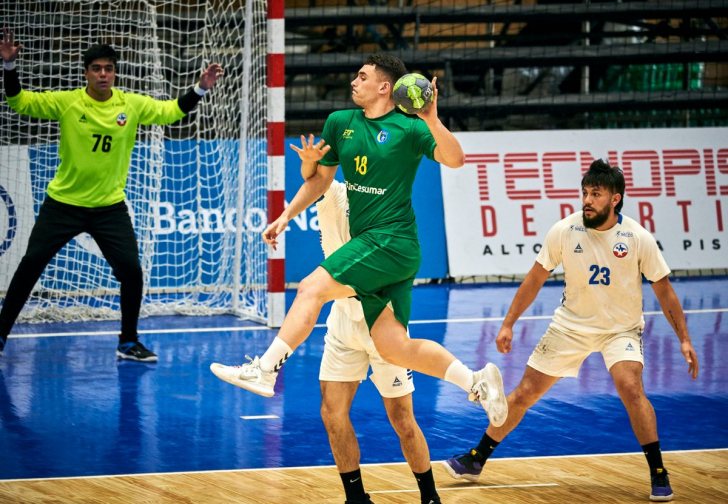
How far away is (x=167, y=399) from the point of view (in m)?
7.40

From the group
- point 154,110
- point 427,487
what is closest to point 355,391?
point 427,487

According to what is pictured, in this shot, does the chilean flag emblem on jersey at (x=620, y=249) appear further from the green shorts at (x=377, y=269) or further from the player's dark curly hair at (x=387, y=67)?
the player's dark curly hair at (x=387, y=67)

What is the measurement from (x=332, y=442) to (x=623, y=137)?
1009 cm

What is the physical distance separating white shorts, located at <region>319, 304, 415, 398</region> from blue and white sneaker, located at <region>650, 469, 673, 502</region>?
4.70 feet

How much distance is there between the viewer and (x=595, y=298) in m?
5.50

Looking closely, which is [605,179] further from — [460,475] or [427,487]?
[427,487]

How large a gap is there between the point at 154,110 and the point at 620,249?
4885 mm

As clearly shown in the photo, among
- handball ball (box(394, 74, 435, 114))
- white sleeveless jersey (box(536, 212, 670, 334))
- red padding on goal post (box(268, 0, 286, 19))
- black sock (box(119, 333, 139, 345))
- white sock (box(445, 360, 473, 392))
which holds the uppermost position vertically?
red padding on goal post (box(268, 0, 286, 19))

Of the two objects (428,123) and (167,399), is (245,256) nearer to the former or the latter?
(167,399)

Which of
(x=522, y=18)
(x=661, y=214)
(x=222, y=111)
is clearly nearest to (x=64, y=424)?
(x=222, y=111)

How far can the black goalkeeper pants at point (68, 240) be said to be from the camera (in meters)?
8.39

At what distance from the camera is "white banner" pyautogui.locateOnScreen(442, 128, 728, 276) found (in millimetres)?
13219

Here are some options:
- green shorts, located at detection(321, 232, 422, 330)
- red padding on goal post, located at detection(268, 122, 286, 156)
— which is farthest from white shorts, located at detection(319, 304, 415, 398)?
red padding on goal post, located at detection(268, 122, 286, 156)

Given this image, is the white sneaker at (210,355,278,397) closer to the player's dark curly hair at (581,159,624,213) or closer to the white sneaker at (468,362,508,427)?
the white sneaker at (468,362,508,427)
